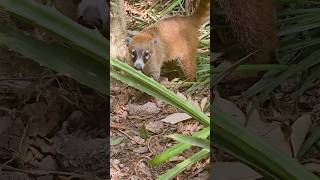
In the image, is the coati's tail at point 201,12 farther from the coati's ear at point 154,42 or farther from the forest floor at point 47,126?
the forest floor at point 47,126

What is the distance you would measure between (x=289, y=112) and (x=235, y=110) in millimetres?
142

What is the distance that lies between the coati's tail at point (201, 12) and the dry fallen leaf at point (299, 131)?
1.11 feet

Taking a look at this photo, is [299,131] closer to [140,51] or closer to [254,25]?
[254,25]

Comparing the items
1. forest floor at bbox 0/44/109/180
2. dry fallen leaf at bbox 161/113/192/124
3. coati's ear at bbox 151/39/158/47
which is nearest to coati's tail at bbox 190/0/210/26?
coati's ear at bbox 151/39/158/47

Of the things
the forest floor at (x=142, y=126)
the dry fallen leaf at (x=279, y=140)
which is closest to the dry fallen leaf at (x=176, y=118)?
the forest floor at (x=142, y=126)

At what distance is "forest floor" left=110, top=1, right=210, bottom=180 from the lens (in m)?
1.28

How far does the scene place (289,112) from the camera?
128 centimetres

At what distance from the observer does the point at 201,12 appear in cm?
133

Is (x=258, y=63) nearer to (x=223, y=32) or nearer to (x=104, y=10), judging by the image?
(x=223, y=32)

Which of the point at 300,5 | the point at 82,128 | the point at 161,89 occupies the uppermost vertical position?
the point at 300,5

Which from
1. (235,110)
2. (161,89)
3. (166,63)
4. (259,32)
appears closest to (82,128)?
(166,63)

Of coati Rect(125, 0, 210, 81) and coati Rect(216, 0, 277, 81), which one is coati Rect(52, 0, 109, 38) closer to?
coati Rect(125, 0, 210, 81)

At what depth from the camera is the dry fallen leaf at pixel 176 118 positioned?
4.27 feet

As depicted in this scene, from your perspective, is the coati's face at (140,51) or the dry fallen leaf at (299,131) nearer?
the dry fallen leaf at (299,131)
